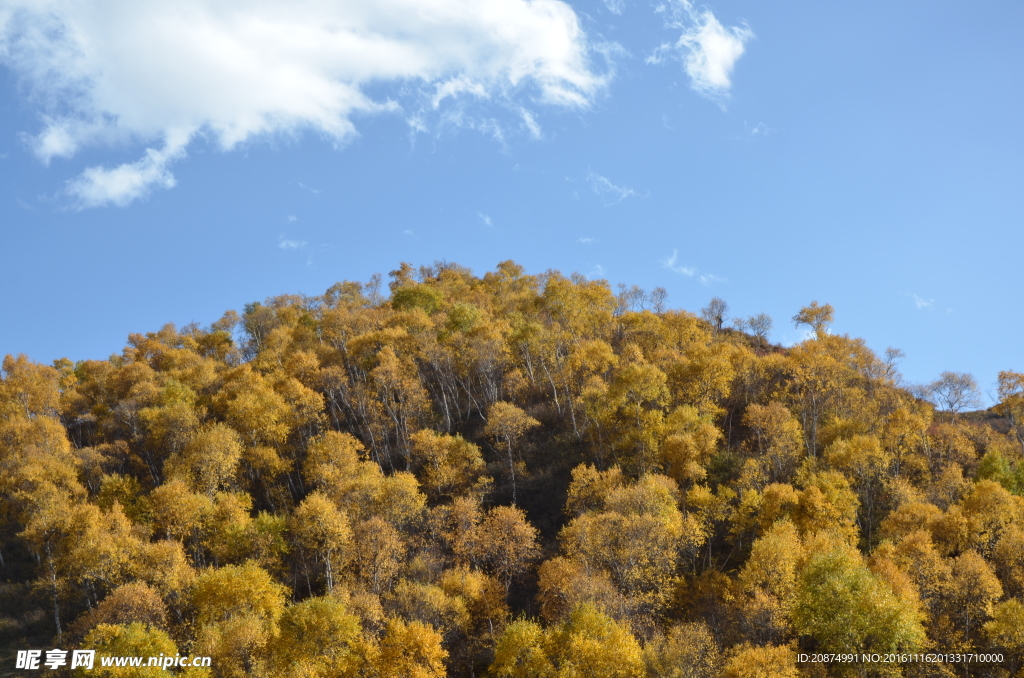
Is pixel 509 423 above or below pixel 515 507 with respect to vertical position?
above

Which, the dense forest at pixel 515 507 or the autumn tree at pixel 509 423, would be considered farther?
the autumn tree at pixel 509 423

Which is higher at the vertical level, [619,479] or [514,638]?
[619,479]

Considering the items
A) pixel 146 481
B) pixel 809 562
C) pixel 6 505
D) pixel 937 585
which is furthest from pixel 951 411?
pixel 6 505

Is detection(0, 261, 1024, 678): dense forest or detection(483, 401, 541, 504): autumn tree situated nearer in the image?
detection(0, 261, 1024, 678): dense forest

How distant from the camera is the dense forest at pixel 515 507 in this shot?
44906mm

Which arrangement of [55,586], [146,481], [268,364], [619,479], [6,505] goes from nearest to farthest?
[55,586]
[619,479]
[6,505]
[146,481]
[268,364]

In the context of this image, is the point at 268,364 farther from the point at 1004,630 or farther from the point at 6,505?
the point at 1004,630

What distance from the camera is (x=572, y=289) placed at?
95.1 metres

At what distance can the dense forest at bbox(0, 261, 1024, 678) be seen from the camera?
147ft

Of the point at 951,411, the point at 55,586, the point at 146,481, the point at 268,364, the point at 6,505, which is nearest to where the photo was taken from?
the point at 55,586

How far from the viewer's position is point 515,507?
A: 215ft

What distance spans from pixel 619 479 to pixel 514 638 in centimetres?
2138

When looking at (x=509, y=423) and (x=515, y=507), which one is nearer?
(x=515, y=507)

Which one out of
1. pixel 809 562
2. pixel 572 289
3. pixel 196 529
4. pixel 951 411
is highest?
pixel 572 289
